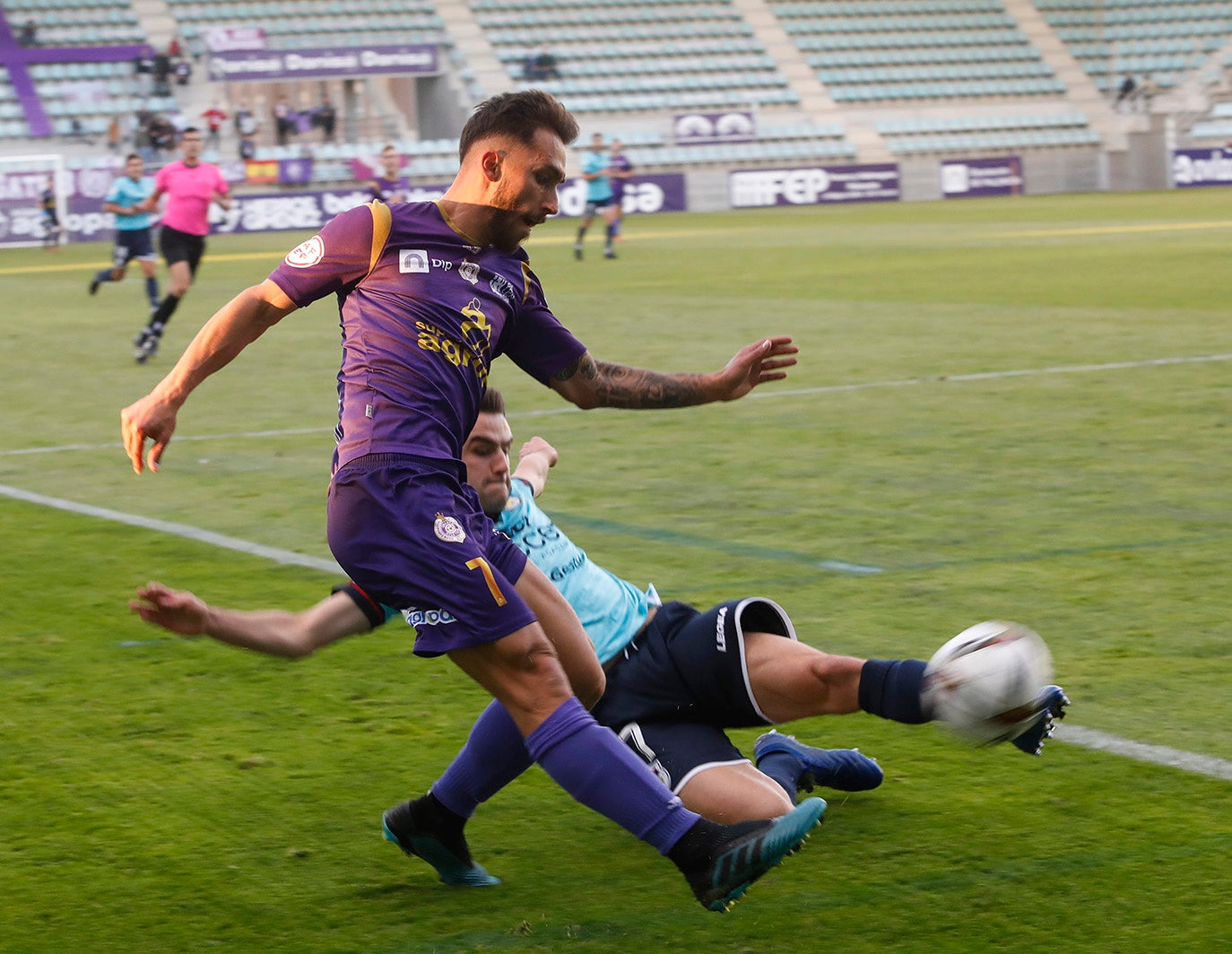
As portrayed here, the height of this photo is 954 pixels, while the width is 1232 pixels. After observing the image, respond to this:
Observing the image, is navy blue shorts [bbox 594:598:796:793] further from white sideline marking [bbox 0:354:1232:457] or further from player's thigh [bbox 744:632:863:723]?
white sideline marking [bbox 0:354:1232:457]

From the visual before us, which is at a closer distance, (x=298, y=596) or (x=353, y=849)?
(x=353, y=849)

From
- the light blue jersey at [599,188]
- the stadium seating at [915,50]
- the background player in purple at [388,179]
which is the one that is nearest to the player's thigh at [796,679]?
the background player in purple at [388,179]

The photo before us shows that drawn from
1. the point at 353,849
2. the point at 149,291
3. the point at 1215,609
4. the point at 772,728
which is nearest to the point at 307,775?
the point at 353,849

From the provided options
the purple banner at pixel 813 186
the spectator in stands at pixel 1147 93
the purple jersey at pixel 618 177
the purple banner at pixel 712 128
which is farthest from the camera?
the spectator in stands at pixel 1147 93

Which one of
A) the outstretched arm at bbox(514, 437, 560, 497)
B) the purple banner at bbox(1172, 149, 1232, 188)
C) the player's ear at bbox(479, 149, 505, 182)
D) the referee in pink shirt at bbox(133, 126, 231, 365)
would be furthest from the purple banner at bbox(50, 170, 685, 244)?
the player's ear at bbox(479, 149, 505, 182)

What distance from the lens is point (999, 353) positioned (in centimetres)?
1380

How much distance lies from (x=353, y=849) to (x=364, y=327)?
50.0 inches

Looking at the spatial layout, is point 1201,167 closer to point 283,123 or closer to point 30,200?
point 283,123

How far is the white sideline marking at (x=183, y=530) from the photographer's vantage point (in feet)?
23.9

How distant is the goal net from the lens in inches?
1447

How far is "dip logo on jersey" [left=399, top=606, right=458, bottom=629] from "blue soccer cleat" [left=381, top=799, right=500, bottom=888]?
585 millimetres

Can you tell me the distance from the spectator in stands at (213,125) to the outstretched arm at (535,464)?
39190mm

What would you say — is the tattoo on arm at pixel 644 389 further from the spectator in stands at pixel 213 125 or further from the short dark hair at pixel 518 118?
the spectator in stands at pixel 213 125

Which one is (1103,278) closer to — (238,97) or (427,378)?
(427,378)
